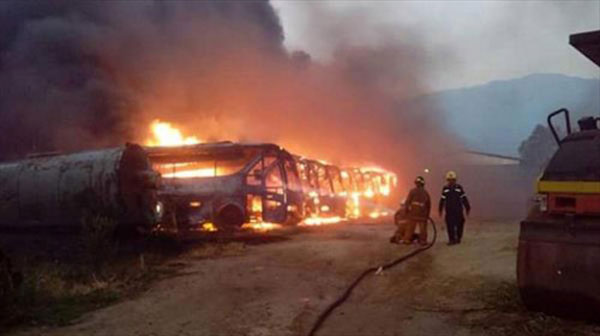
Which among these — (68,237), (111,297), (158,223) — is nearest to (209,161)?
(158,223)

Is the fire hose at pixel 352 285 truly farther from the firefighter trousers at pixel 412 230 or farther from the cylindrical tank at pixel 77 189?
the cylindrical tank at pixel 77 189

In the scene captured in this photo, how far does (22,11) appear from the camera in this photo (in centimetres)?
2167

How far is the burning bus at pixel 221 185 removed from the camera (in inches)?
535

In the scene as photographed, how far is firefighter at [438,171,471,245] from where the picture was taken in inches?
464

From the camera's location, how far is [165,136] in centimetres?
2220

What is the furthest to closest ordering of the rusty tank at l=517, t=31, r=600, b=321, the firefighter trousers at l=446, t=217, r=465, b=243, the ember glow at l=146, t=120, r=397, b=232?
the ember glow at l=146, t=120, r=397, b=232 → the firefighter trousers at l=446, t=217, r=465, b=243 → the rusty tank at l=517, t=31, r=600, b=321

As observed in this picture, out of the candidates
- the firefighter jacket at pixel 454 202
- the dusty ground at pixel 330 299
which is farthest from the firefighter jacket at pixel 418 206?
the dusty ground at pixel 330 299

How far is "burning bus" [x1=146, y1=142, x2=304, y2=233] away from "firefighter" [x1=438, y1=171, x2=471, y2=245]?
432 centimetres

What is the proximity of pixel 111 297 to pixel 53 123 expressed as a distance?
14.4 m

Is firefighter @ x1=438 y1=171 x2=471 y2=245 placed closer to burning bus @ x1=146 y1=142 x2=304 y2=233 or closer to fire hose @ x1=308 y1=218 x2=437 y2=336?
fire hose @ x1=308 y1=218 x2=437 y2=336

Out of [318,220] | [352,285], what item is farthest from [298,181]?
[352,285]

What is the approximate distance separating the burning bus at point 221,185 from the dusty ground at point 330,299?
3.15 m

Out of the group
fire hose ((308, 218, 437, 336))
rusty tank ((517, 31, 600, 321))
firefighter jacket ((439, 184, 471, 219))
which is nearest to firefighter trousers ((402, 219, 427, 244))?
fire hose ((308, 218, 437, 336))

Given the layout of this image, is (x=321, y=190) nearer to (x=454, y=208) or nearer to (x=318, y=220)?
(x=318, y=220)
